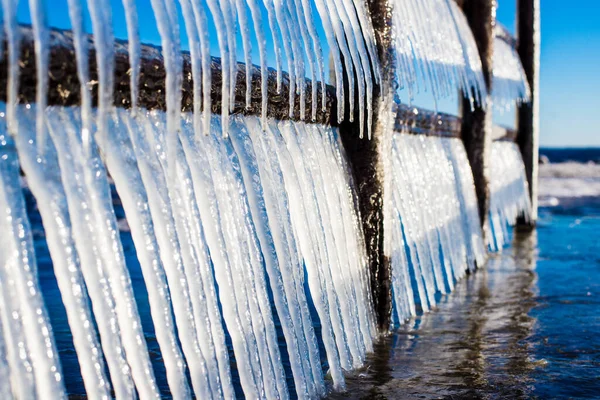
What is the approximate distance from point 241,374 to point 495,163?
247 inches

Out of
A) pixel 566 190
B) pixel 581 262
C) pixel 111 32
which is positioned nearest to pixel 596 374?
pixel 111 32

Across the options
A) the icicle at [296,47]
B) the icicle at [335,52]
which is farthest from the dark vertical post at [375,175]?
the icicle at [296,47]

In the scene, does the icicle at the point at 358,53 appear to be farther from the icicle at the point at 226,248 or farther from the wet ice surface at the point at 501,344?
the wet ice surface at the point at 501,344

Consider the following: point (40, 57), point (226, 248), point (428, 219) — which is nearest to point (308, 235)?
point (226, 248)

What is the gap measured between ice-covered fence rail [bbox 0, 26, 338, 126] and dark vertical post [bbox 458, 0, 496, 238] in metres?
3.87

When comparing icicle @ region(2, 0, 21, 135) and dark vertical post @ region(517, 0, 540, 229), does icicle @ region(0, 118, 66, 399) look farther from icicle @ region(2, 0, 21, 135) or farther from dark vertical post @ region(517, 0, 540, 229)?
dark vertical post @ region(517, 0, 540, 229)

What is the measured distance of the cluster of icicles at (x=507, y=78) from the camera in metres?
7.46

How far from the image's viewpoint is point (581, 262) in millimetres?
6281

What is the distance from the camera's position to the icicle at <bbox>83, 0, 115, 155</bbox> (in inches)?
71.5

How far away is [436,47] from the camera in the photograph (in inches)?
197

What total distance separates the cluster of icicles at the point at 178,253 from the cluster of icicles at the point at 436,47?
1.13 metres

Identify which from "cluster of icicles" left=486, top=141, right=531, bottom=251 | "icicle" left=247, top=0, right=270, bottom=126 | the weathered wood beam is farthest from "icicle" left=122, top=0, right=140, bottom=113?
"cluster of icicles" left=486, top=141, right=531, bottom=251

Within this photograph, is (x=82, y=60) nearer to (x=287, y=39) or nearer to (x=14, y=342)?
(x=14, y=342)

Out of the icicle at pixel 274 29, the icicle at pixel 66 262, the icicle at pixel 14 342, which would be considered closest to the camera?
the icicle at pixel 14 342
